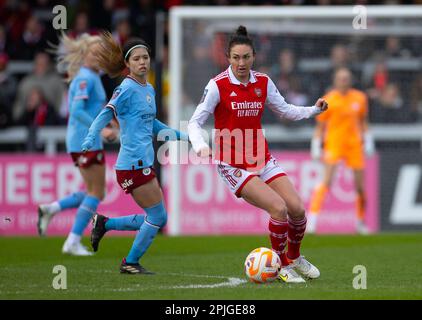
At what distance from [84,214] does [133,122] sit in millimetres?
3092

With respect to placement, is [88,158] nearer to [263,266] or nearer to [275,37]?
[263,266]

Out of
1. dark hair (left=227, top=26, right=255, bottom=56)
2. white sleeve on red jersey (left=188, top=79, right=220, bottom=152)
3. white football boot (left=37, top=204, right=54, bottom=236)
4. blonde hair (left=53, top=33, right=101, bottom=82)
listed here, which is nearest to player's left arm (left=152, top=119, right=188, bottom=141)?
white sleeve on red jersey (left=188, top=79, right=220, bottom=152)

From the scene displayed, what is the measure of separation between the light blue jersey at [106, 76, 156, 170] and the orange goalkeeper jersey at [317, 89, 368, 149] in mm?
7293

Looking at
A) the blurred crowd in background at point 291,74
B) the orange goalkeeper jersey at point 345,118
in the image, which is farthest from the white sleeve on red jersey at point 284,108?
the blurred crowd in background at point 291,74

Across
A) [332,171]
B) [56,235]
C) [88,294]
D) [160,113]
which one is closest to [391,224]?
[332,171]

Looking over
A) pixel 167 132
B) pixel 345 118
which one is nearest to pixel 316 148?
pixel 345 118

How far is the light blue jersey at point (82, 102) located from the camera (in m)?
12.1

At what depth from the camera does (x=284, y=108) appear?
9445 mm

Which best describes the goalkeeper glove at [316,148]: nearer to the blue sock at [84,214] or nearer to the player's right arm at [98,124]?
the blue sock at [84,214]

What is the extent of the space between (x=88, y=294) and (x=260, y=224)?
8.79 m

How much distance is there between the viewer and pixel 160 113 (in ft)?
55.6

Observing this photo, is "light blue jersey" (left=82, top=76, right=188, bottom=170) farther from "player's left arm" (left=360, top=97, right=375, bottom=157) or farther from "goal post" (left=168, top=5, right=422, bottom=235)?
"player's left arm" (left=360, top=97, right=375, bottom=157)
